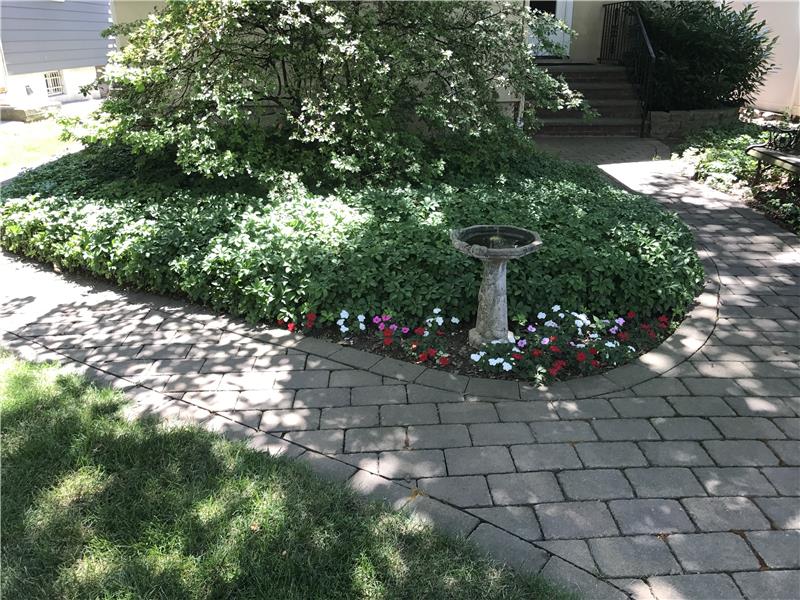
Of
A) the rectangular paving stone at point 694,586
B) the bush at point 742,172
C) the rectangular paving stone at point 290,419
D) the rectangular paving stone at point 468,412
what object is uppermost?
the bush at point 742,172

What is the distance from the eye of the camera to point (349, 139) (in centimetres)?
608

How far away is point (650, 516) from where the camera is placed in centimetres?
260

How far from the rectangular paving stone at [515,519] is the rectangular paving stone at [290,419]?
1051mm

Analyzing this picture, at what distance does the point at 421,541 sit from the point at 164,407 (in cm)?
175

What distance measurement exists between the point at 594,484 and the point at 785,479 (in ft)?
2.99

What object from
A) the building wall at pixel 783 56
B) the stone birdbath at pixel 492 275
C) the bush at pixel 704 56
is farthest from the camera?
the building wall at pixel 783 56

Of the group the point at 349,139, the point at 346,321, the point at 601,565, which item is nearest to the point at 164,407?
the point at 346,321

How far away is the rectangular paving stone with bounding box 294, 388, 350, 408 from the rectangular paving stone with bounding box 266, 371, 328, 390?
0.19 ft

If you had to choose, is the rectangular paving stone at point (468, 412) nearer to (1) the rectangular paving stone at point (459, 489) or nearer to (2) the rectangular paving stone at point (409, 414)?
(2) the rectangular paving stone at point (409, 414)

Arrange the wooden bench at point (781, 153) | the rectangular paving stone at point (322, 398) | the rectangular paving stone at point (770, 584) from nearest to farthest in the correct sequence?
the rectangular paving stone at point (770, 584) < the rectangular paving stone at point (322, 398) < the wooden bench at point (781, 153)

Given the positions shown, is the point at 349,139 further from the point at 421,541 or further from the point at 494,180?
the point at 421,541

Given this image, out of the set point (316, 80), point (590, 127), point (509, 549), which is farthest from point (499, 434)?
point (590, 127)

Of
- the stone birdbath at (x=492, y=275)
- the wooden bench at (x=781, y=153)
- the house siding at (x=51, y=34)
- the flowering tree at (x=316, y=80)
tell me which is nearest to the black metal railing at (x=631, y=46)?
the wooden bench at (x=781, y=153)

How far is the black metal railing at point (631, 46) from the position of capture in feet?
33.4
